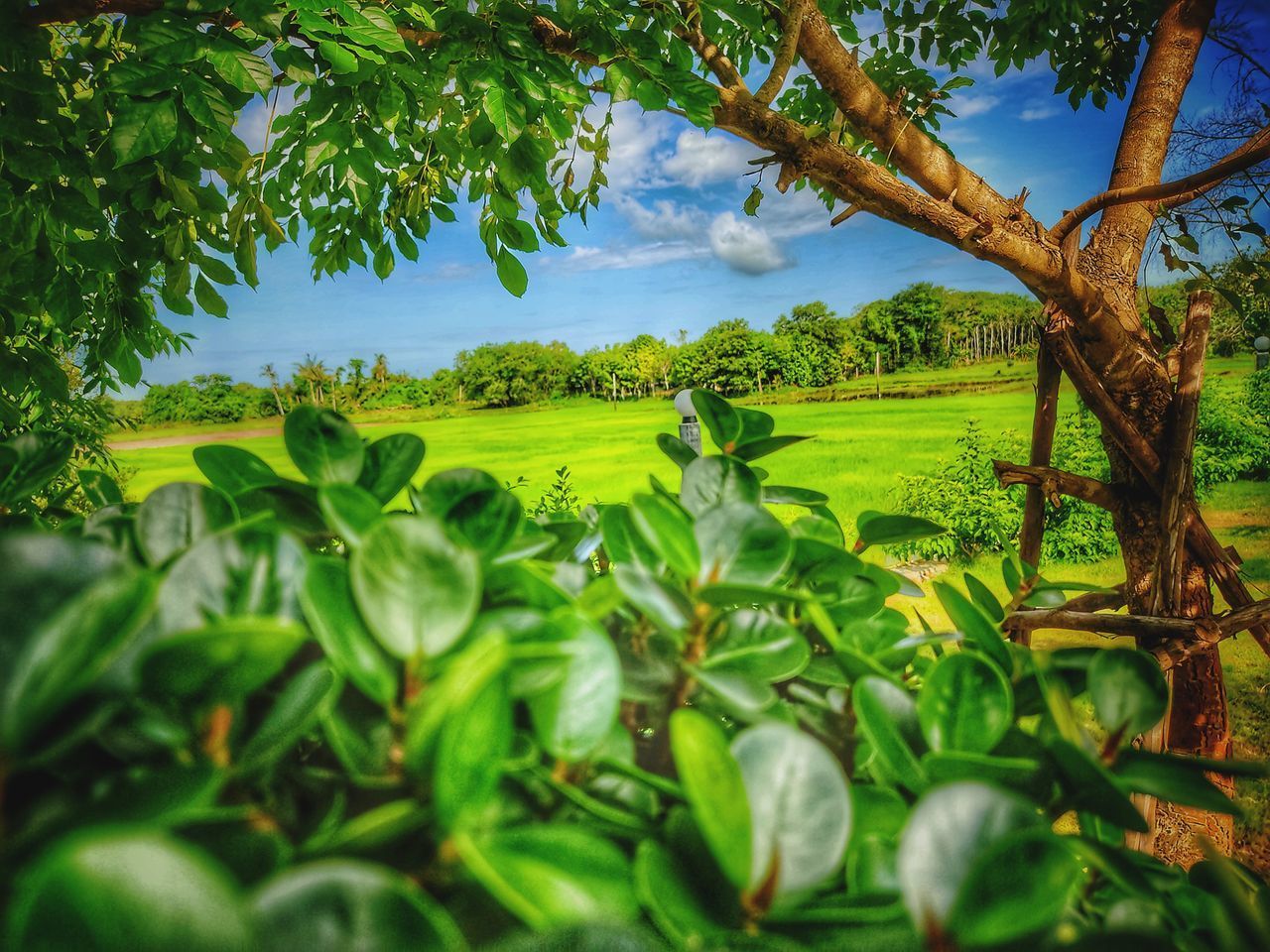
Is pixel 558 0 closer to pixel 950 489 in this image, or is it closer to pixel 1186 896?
pixel 1186 896

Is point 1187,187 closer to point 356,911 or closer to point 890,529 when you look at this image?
point 890,529

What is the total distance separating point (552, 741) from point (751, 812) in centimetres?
7

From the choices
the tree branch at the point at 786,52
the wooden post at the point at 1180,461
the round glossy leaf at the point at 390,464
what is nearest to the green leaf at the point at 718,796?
the round glossy leaf at the point at 390,464

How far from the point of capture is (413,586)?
0.22 metres

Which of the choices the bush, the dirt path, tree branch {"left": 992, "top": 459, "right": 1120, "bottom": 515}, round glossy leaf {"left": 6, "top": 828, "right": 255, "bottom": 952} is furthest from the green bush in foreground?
the dirt path

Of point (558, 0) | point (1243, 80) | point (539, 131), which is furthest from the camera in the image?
point (539, 131)

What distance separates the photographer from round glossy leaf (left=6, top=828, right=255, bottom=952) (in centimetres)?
13

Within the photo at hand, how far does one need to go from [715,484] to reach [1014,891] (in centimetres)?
24

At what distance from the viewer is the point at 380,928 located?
0.49 ft

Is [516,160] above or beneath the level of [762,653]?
above

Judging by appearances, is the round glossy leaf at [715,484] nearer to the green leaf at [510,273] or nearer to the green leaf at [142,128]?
the green leaf at [142,128]

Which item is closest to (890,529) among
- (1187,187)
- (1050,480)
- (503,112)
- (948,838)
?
(948,838)

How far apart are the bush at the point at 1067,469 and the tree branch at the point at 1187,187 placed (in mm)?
3333

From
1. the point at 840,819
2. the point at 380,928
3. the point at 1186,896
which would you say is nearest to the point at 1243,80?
the point at 1186,896
